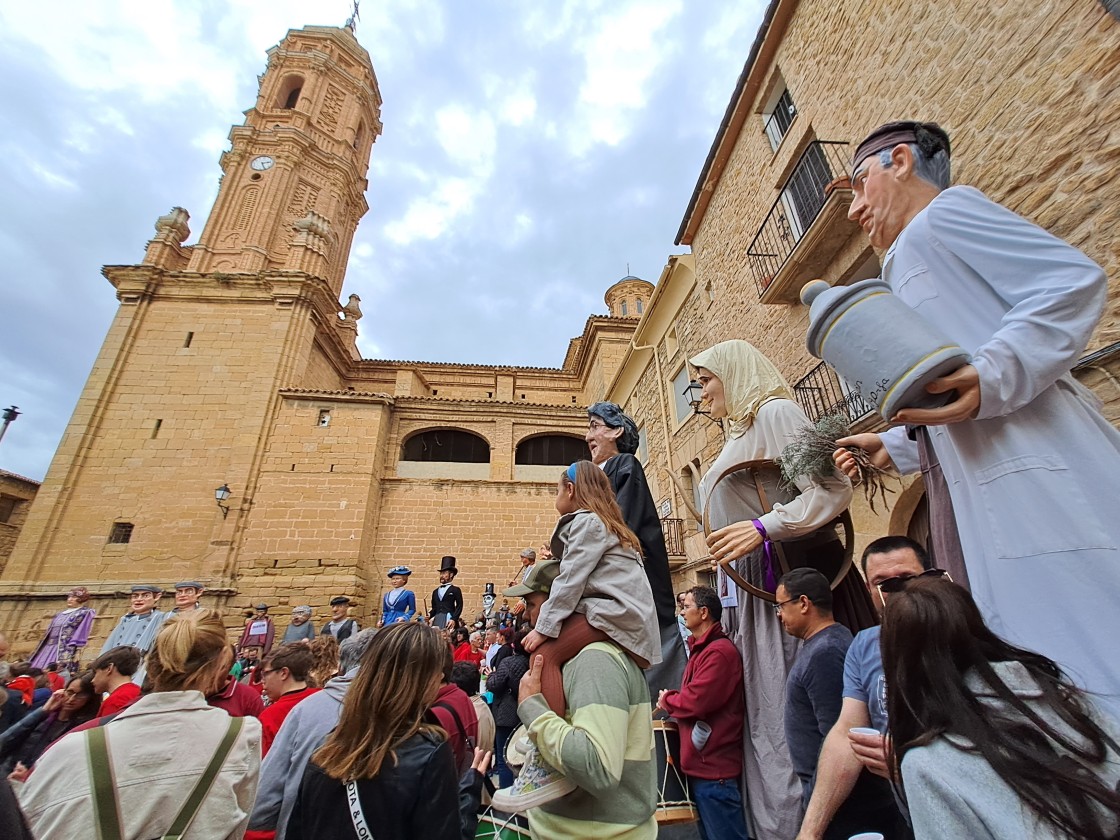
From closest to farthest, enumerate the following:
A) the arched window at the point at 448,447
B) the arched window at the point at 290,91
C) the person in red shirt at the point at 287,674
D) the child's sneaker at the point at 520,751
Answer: the child's sneaker at the point at 520,751 < the person in red shirt at the point at 287,674 < the arched window at the point at 448,447 < the arched window at the point at 290,91

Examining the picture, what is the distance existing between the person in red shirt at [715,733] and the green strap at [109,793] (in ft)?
6.35

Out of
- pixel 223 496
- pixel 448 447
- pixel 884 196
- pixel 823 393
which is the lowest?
pixel 884 196

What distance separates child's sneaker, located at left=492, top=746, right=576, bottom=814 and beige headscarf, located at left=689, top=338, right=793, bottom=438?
1566 millimetres

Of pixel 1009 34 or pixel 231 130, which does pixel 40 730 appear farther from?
pixel 231 130

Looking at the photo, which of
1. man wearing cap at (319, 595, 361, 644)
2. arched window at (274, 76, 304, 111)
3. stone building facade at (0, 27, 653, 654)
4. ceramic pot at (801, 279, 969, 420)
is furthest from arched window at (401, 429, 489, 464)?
arched window at (274, 76, 304, 111)

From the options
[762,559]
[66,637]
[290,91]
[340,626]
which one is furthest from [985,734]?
[290,91]

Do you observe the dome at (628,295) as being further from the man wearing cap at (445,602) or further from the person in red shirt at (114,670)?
the person in red shirt at (114,670)

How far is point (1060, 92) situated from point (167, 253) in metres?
23.1

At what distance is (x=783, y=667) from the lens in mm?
2102

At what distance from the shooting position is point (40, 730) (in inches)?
115

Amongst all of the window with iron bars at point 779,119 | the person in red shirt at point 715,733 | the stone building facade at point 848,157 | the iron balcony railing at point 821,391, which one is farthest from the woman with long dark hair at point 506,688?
the window with iron bars at point 779,119

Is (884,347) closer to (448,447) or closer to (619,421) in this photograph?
(619,421)

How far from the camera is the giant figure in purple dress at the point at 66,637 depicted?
22.5 ft

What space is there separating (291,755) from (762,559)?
238 centimetres
